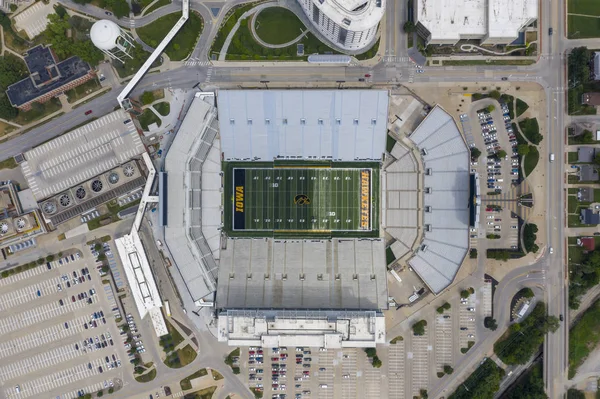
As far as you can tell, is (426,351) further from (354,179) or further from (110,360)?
(110,360)

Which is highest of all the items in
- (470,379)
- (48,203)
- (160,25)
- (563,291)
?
→ (160,25)

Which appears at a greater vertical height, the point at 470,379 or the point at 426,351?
the point at 426,351

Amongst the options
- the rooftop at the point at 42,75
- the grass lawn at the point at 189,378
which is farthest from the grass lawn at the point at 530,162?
the rooftop at the point at 42,75

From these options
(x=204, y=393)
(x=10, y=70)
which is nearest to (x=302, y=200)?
(x=204, y=393)

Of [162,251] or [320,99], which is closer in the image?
[320,99]

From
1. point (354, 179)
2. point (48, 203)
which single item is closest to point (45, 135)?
point (48, 203)

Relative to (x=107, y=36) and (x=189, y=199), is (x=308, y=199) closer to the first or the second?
(x=189, y=199)

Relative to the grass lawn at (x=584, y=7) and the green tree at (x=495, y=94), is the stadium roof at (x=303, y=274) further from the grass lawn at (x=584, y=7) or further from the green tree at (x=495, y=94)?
the grass lawn at (x=584, y=7)
